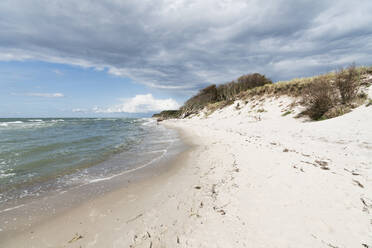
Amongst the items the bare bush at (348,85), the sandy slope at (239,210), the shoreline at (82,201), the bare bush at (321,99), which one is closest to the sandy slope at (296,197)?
the sandy slope at (239,210)

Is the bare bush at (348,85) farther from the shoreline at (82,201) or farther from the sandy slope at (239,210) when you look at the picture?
the shoreline at (82,201)

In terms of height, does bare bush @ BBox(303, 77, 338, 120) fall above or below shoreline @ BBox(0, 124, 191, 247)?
above

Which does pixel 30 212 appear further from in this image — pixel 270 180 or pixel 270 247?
pixel 270 180

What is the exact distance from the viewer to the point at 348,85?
1216 centimetres

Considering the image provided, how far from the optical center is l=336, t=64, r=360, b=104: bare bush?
12109 millimetres

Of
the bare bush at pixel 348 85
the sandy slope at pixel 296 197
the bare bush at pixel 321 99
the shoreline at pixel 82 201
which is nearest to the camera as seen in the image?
the sandy slope at pixel 296 197

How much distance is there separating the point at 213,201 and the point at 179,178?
2.21 metres

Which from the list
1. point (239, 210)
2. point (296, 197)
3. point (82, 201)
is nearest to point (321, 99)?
point (296, 197)

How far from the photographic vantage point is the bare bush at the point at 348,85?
1211 cm

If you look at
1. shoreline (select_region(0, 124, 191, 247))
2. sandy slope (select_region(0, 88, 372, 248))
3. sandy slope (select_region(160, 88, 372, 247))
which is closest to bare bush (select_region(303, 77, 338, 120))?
sandy slope (select_region(160, 88, 372, 247))

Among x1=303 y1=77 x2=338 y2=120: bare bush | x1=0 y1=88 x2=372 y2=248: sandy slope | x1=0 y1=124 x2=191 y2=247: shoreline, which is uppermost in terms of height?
x1=303 y1=77 x2=338 y2=120: bare bush

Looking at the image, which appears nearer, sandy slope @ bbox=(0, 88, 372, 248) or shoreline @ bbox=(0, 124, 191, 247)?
sandy slope @ bbox=(0, 88, 372, 248)

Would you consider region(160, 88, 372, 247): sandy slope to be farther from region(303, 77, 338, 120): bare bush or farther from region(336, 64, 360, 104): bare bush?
region(336, 64, 360, 104): bare bush

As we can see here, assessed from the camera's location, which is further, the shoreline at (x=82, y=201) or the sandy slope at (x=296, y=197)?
the shoreline at (x=82, y=201)
